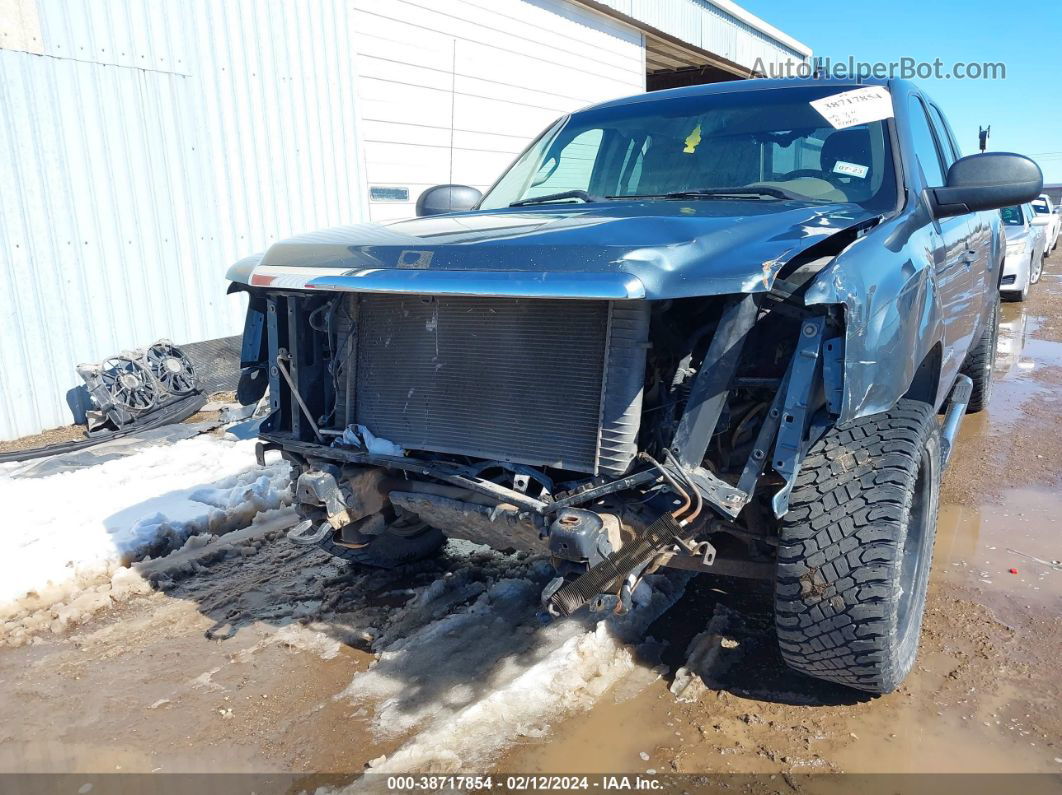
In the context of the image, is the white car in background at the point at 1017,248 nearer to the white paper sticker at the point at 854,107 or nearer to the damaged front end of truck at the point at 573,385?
the white paper sticker at the point at 854,107

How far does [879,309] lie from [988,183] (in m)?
1.16

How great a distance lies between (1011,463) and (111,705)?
5089 mm

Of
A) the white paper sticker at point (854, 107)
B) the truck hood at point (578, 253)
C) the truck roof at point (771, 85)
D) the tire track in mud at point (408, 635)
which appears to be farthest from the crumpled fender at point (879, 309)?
the tire track in mud at point (408, 635)

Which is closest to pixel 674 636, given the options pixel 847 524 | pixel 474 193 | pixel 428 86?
pixel 847 524

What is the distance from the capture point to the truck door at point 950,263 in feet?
10.7

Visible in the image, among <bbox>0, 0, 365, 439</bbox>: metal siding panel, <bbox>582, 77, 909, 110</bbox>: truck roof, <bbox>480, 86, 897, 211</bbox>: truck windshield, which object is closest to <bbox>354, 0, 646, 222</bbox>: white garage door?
<bbox>0, 0, 365, 439</bbox>: metal siding panel

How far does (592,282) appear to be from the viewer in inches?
81.6

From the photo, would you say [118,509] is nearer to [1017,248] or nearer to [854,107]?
[854,107]

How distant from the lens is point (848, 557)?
2314 millimetres

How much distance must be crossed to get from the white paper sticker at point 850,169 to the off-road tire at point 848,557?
3.80 feet

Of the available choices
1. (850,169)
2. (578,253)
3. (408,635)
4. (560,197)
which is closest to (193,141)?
(560,197)

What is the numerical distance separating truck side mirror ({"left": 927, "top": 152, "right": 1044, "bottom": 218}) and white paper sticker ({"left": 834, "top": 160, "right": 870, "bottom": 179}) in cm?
30

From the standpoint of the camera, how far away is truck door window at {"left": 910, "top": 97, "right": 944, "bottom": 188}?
3.45 metres

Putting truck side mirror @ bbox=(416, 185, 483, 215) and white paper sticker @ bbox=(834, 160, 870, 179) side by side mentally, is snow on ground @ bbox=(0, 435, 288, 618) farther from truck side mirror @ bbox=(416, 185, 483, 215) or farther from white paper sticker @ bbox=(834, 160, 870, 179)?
white paper sticker @ bbox=(834, 160, 870, 179)
